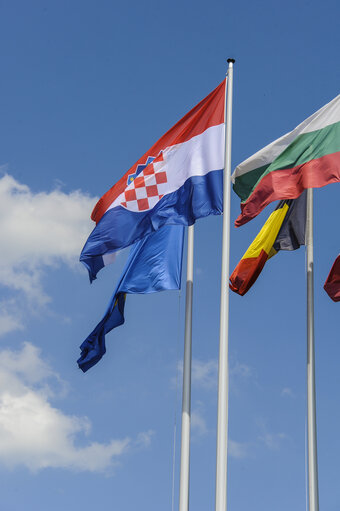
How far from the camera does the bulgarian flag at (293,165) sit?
1619 centimetres

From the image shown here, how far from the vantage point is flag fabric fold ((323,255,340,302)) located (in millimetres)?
16744

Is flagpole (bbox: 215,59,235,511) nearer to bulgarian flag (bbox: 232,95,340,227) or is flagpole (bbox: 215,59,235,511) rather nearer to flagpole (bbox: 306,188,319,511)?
bulgarian flag (bbox: 232,95,340,227)

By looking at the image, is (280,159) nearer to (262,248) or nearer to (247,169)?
(247,169)

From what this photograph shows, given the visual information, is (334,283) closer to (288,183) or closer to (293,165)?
(288,183)

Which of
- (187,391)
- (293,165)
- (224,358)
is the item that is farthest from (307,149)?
(187,391)

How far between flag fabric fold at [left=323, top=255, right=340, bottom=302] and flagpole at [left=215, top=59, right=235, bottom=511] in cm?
275

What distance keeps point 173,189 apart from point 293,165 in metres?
2.49

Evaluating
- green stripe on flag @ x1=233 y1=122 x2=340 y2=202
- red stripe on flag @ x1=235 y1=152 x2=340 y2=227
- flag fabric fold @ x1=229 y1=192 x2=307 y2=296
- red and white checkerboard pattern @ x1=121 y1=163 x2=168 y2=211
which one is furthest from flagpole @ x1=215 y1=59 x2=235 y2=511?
flag fabric fold @ x1=229 y1=192 x2=307 y2=296

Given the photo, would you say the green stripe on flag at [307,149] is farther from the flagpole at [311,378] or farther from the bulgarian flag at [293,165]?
the flagpole at [311,378]

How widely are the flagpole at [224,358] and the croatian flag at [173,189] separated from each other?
0.37 metres

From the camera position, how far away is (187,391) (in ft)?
51.9

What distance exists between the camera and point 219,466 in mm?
13547

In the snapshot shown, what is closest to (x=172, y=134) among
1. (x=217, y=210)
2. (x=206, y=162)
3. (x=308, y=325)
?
(x=206, y=162)

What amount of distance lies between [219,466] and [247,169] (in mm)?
6563
